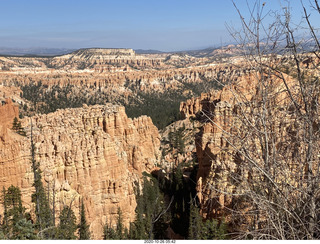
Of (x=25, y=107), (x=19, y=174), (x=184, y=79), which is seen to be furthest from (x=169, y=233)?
(x=184, y=79)

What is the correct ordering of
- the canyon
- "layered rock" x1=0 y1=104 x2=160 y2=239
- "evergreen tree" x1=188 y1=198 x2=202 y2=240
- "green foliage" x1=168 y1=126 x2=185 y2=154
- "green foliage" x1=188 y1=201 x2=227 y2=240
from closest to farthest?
the canyon
"green foliage" x1=188 y1=201 x2=227 y2=240
"layered rock" x1=0 y1=104 x2=160 y2=239
"evergreen tree" x1=188 y1=198 x2=202 y2=240
"green foliage" x1=168 y1=126 x2=185 y2=154

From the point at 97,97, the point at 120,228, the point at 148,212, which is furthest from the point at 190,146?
the point at 97,97

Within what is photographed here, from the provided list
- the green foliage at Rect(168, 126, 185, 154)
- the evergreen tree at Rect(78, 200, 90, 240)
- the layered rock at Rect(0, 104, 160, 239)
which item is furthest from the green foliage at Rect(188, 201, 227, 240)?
the green foliage at Rect(168, 126, 185, 154)

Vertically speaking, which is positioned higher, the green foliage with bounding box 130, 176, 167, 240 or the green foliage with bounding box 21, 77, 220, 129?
the green foliage with bounding box 21, 77, 220, 129

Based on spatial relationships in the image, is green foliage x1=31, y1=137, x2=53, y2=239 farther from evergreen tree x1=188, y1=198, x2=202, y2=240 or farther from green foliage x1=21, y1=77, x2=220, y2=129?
green foliage x1=21, y1=77, x2=220, y2=129

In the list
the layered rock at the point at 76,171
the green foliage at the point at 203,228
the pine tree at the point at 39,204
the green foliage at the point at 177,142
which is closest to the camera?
the pine tree at the point at 39,204

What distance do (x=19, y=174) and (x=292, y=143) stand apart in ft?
55.2

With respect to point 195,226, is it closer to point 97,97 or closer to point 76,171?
point 76,171

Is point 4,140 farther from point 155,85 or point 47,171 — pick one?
point 155,85

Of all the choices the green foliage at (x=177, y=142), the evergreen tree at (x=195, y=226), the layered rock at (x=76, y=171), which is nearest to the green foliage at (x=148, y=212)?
the layered rock at (x=76, y=171)

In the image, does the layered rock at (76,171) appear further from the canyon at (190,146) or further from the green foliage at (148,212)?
the green foliage at (148,212)

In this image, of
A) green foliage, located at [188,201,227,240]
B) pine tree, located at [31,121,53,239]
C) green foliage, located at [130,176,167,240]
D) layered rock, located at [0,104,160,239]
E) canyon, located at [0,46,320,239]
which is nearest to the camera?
canyon, located at [0,46,320,239]

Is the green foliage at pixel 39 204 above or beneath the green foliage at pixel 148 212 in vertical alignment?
above

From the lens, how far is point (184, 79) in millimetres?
144500
